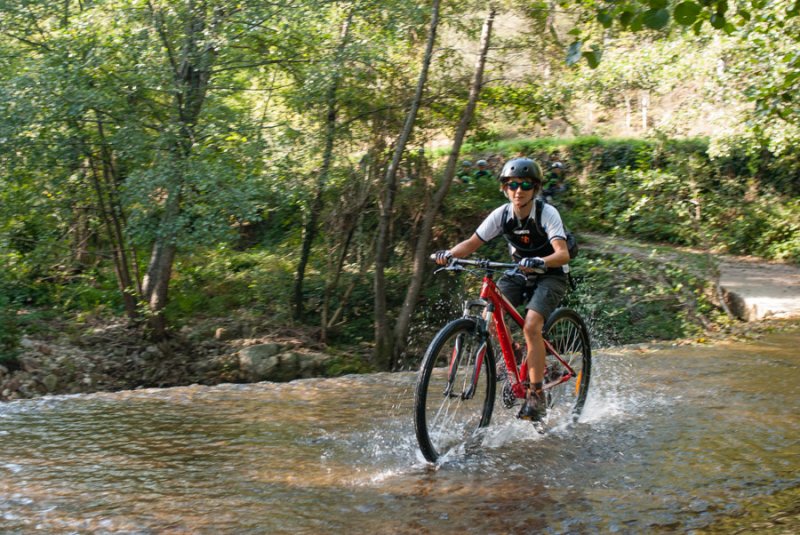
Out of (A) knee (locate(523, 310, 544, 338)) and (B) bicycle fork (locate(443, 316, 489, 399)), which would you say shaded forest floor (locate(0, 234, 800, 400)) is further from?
(B) bicycle fork (locate(443, 316, 489, 399))

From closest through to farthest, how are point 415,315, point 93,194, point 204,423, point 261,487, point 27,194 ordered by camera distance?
point 261,487, point 204,423, point 27,194, point 93,194, point 415,315

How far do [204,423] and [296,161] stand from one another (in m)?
7.16

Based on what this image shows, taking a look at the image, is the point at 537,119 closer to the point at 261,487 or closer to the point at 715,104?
the point at 715,104

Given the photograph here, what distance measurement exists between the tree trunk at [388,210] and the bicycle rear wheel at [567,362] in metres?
6.45

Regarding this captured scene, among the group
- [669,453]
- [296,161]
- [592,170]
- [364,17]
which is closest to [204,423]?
[669,453]

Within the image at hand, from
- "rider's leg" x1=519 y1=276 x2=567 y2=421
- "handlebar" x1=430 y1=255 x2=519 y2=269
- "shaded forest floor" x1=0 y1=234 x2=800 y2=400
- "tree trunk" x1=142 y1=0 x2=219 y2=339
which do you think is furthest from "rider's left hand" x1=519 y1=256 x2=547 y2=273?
"tree trunk" x1=142 y1=0 x2=219 y2=339

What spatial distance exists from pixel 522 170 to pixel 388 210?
23.5 feet

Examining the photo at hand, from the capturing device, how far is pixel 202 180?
1127 centimetres

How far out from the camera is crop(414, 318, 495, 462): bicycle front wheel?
4.81m

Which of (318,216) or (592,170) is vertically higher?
(592,170)

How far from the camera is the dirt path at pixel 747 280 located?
11875mm

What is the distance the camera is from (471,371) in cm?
525

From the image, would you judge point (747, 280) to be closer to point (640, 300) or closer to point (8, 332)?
point (640, 300)

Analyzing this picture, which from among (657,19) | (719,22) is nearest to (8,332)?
(657,19)
